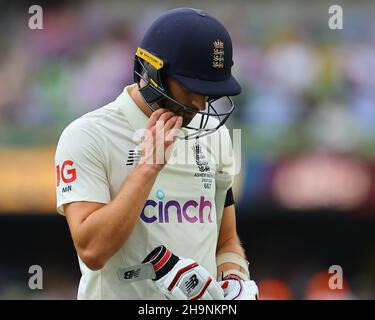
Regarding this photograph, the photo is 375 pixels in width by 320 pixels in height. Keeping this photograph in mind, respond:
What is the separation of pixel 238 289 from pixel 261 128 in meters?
5.75

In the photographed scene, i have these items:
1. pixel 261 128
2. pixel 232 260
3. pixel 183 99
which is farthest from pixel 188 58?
pixel 261 128

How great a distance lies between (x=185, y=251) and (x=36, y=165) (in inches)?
219

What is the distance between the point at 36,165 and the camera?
841 centimetres

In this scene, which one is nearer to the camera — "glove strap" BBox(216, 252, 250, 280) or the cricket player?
the cricket player

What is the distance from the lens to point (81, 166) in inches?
118

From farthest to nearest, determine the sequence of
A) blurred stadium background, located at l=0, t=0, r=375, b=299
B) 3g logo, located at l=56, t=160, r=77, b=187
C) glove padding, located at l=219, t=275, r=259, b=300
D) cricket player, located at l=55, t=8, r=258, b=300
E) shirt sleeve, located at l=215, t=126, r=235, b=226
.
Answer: blurred stadium background, located at l=0, t=0, r=375, b=299 → shirt sleeve, located at l=215, t=126, r=235, b=226 → glove padding, located at l=219, t=275, r=259, b=300 → 3g logo, located at l=56, t=160, r=77, b=187 → cricket player, located at l=55, t=8, r=258, b=300

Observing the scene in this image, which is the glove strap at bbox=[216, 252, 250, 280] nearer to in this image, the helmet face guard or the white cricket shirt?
the white cricket shirt

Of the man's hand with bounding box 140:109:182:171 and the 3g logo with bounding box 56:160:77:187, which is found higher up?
the man's hand with bounding box 140:109:182:171

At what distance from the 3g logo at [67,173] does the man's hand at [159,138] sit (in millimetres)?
285

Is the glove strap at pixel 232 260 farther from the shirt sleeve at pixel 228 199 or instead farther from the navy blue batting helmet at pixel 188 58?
the navy blue batting helmet at pixel 188 58

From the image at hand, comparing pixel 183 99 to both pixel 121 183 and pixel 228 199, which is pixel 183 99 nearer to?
pixel 121 183

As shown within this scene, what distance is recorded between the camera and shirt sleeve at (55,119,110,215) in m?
2.96

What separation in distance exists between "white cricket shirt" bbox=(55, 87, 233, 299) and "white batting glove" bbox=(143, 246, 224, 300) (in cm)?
9

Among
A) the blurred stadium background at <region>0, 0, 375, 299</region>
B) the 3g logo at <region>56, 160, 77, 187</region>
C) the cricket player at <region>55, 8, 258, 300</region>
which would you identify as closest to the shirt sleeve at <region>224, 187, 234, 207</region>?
the cricket player at <region>55, 8, 258, 300</region>
